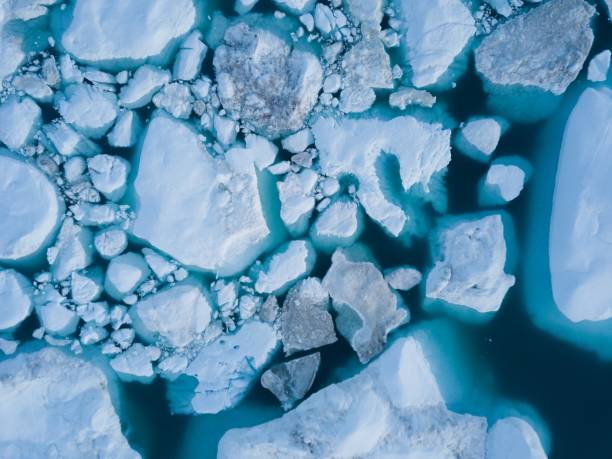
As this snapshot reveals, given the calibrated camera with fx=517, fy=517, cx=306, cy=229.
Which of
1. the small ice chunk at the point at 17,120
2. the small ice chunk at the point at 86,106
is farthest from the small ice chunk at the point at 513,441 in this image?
the small ice chunk at the point at 17,120

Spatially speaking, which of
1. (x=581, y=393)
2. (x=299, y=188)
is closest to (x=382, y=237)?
(x=299, y=188)

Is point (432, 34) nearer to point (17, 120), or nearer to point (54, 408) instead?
point (17, 120)

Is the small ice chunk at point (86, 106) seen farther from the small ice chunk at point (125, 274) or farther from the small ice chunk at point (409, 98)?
the small ice chunk at point (409, 98)

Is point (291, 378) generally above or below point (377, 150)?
below

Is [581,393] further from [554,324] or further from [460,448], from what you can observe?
[460,448]

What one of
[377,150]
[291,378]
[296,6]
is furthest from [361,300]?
[296,6]

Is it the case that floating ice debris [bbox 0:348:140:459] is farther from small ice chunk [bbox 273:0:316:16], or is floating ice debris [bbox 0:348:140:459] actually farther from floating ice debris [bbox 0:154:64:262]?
small ice chunk [bbox 273:0:316:16]

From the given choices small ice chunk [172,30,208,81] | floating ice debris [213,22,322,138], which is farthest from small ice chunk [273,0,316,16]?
small ice chunk [172,30,208,81]
